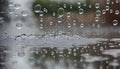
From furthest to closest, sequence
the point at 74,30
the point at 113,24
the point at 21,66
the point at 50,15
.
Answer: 1. the point at 50,15
2. the point at 113,24
3. the point at 74,30
4. the point at 21,66

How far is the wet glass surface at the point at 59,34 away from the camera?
1002 mm

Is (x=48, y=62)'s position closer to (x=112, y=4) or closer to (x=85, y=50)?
(x=85, y=50)

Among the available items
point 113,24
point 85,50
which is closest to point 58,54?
point 85,50

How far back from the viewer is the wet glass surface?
1002 mm

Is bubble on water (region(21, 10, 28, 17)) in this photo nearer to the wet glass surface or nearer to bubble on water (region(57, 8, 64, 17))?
the wet glass surface

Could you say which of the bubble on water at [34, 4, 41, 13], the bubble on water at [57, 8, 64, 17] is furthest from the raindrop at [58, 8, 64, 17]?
the bubble on water at [34, 4, 41, 13]

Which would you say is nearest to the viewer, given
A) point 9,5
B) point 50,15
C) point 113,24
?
point 113,24

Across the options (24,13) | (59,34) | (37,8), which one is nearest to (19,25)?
(24,13)

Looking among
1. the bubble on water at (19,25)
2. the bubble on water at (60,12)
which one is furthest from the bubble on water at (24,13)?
the bubble on water at (60,12)

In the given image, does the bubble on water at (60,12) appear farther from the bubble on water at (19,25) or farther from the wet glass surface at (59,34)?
the bubble on water at (19,25)

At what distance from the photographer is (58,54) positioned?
1104mm

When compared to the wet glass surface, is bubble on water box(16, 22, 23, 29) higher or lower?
lower

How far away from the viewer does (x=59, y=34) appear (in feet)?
5.56

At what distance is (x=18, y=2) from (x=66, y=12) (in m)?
0.39
